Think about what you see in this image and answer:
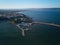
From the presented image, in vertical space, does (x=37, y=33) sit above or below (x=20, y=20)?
below

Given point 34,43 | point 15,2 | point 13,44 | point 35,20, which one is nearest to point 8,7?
point 15,2

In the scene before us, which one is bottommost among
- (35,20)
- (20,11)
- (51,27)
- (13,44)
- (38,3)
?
(13,44)

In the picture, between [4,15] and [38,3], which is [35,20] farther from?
[4,15]

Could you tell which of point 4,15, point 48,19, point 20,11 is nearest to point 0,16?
point 4,15

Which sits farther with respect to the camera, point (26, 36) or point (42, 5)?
point (42, 5)

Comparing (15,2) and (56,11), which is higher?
(15,2)

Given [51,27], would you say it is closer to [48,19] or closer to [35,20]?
[48,19]
